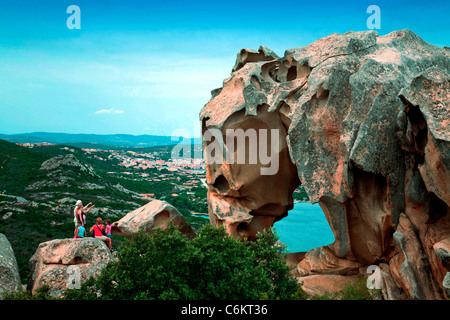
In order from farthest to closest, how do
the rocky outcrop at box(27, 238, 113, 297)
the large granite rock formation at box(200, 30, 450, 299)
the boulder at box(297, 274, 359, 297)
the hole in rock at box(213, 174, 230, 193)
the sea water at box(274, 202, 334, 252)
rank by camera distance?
the sea water at box(274, 202, 334, 252) → the hole in rock at box(213, 174, 230, 193) → the boulder at box(297, 274, 359, 297) → the rocky outcrop at box(27, 238, 113, 297) → the large granite rock formation at box(200, 30, 450, 299)

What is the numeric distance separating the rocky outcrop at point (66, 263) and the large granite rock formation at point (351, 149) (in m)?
7.21

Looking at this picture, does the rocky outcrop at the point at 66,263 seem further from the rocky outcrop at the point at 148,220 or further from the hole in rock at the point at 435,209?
the hole in rock at the point at 435,209

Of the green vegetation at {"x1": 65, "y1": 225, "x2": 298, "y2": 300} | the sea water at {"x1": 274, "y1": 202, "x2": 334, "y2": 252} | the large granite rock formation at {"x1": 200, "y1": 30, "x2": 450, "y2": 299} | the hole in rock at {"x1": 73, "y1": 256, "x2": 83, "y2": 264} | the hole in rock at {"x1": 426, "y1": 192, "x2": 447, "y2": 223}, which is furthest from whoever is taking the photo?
the sea water at {"x1": 274, "y1": 202, "x2": 334, "y2": 252}

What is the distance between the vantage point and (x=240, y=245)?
577 inches

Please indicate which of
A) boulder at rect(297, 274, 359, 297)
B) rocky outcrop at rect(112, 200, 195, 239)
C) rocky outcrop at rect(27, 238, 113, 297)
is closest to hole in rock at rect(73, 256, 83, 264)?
rocky outcrop at rect(27, 238, 113, 297)

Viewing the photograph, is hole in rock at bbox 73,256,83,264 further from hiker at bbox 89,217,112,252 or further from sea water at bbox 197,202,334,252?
sea water at bbox 197,202,334,252

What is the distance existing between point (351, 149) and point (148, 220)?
11.3 meters

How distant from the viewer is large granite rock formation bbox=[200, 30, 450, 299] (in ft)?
42.6

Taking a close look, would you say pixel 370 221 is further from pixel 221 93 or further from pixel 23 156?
pixel 23 156

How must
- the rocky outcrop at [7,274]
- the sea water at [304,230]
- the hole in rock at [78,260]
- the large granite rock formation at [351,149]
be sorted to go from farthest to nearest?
the sea water at [304,230] < the hole in rock at [78,260] < the rocky outcrop at [7,274] < the large granite rock formation at [351,149]

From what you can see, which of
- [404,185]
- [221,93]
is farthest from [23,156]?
[404,185]

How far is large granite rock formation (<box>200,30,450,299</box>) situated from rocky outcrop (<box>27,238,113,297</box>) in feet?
23.7

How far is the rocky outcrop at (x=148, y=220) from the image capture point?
68.8 feet

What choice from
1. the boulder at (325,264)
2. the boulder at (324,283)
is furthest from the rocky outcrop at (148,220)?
the boulder at (324,283)
